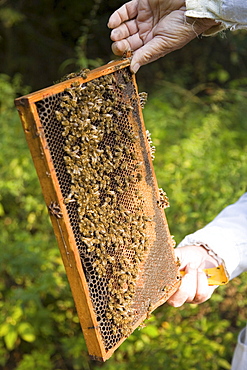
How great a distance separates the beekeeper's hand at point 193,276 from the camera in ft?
8.28

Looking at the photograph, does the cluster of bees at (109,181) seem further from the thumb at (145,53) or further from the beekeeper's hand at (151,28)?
the beekeeper's hand at (151,28)

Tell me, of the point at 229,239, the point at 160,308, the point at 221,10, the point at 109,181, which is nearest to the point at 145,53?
the point at 221,10

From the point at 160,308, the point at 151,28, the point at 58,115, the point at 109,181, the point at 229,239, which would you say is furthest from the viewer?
the point at 160,308

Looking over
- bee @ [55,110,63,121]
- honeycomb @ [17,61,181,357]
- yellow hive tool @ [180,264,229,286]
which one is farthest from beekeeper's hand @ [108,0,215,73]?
yellow hive tool @ [180,264,229,286]

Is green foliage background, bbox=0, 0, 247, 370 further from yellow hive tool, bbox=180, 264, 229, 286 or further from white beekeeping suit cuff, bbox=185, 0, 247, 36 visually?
white beekeeping suit cuff, bbox=185, 0, 247, 36

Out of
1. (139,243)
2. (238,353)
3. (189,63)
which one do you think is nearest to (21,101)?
(139,243)

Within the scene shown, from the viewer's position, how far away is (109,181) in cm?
213

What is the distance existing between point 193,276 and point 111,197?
809 millimetres

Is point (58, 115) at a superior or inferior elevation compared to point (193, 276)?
superior

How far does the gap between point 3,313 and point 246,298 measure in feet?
9.43

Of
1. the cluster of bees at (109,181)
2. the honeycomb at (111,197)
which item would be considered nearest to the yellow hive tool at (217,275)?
the honeycomb at (111,197)

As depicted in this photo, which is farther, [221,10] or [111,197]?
[221,10]

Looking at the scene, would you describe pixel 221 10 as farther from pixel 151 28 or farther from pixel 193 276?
pixel 193 276

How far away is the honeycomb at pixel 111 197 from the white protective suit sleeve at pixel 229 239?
42 cm
